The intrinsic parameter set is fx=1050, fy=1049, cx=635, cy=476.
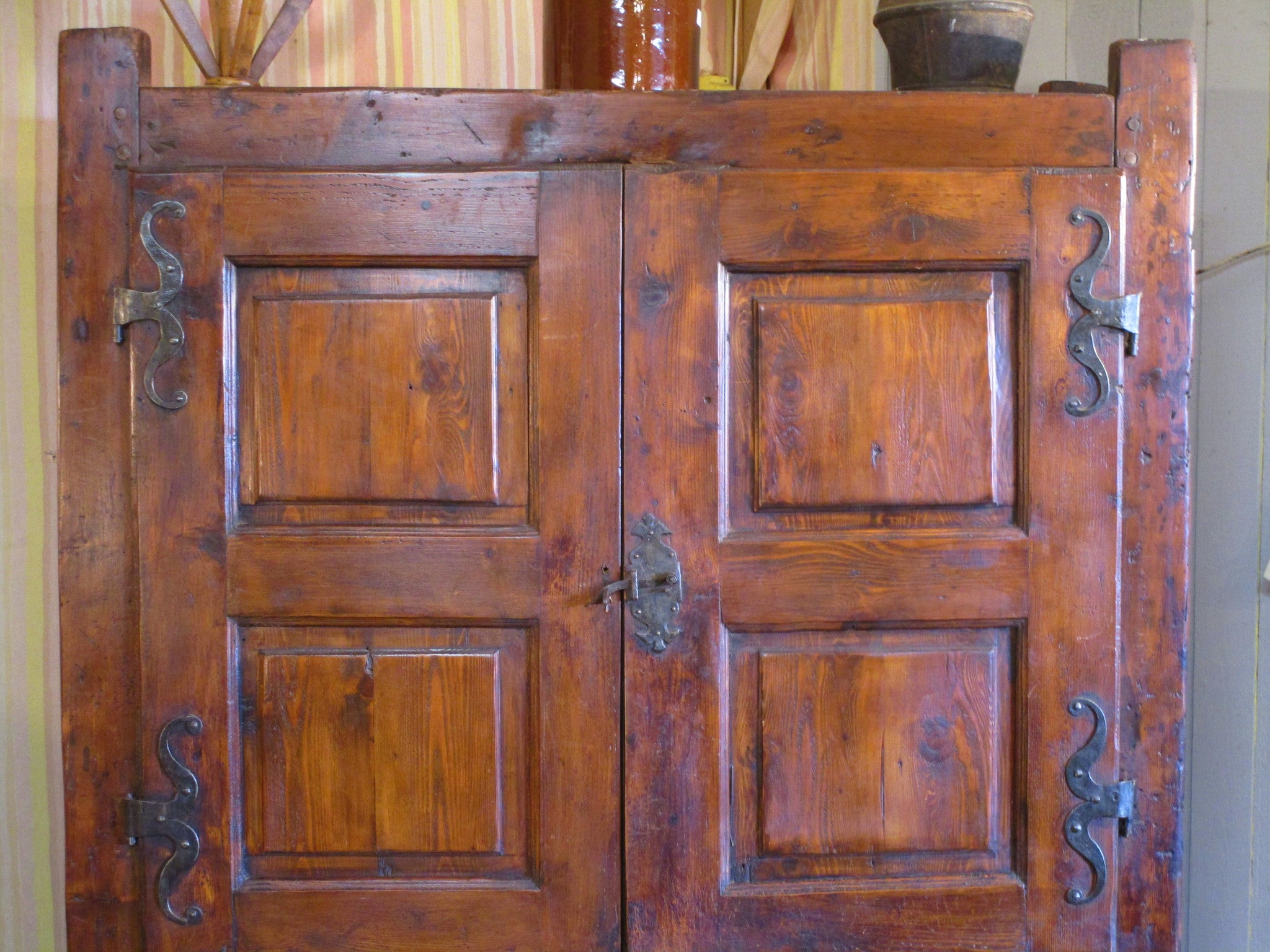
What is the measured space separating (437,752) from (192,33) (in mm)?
1095

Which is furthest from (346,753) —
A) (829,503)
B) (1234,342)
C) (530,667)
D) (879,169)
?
(1234,342)

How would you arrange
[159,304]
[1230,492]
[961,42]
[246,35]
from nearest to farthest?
[159,304] < [961,42] < [246,35] < [1230,492]

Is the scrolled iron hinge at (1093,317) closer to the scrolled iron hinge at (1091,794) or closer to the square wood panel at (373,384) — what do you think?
the scrolled iron hinge at (1091,794)

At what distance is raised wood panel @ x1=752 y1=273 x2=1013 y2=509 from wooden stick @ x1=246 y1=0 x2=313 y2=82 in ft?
2.74

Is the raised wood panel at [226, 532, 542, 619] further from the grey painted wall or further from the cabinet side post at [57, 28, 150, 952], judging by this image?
the grey painted wall

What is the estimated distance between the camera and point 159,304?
1.25 meters

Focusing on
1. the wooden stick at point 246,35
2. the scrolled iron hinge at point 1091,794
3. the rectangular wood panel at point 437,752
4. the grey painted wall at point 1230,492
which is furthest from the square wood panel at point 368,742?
the grey painted wall at point 1230,492

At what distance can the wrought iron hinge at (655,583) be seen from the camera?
4.17 feet

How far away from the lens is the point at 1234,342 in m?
1.66

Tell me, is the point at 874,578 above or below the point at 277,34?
below

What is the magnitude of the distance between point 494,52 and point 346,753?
1188 millimetres

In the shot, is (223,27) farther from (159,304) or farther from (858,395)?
(858,395)

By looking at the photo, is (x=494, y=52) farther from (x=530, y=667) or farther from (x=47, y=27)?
(x=530, y=667)

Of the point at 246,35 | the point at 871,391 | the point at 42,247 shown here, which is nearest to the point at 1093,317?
the point at 871,391
